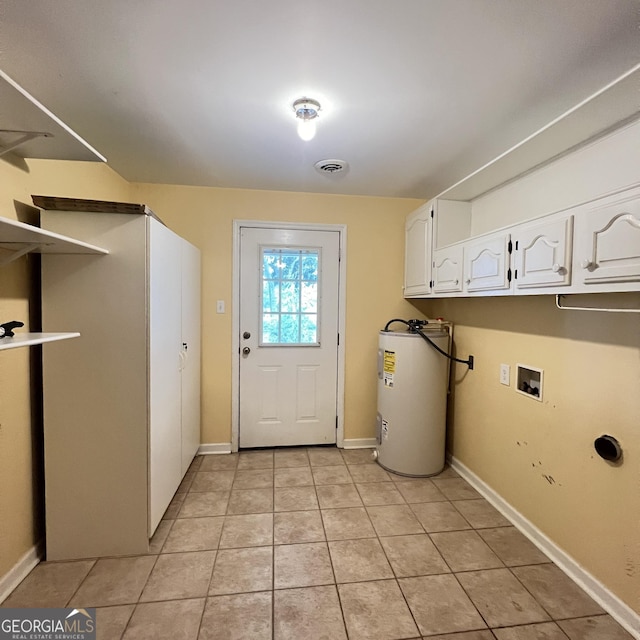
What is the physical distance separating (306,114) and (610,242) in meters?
1.41

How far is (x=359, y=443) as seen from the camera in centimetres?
303

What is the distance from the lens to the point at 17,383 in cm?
152

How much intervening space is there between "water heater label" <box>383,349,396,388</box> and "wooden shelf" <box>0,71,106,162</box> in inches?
83.9

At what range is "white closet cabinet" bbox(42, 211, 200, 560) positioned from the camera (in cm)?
160

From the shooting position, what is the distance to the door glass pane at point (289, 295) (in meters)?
2.87

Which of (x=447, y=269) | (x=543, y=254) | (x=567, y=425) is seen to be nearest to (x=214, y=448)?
(x=447, y=269)

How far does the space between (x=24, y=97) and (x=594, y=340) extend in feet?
7.67

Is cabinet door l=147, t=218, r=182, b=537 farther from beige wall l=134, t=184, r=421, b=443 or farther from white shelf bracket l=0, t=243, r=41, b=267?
beige wall l=134, t=184, r=421, b=443

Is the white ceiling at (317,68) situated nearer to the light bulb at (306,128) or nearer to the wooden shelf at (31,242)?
the light bulb at (306,128)

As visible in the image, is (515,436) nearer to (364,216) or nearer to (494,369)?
(494,369)

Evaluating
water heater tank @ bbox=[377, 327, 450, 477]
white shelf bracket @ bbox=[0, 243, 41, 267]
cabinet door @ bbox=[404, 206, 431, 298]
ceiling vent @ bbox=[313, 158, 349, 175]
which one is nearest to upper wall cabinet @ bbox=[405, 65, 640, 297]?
cabinet door @ bbox=[404, 206, 431, 298]

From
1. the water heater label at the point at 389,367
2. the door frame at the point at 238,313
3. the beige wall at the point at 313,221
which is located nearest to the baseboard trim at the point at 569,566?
A: the water heater label at the point at 389,367

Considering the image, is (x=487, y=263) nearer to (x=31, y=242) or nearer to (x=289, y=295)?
(x=289, y=295)

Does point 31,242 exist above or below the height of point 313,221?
below
